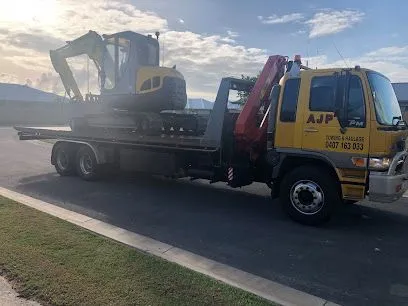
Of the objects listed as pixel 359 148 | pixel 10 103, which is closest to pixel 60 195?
pixel 359 148

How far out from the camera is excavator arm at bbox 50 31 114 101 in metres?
11.8

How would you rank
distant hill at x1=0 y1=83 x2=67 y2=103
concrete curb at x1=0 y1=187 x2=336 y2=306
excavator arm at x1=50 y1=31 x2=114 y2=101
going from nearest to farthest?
concrete curb at x1=0 y1=187 x2=336 y2=306 → excavator arm at x1=50 y1=31 x2=114 y2=101 → distant hill at x1=0 y1=83 x2=67 y2=103

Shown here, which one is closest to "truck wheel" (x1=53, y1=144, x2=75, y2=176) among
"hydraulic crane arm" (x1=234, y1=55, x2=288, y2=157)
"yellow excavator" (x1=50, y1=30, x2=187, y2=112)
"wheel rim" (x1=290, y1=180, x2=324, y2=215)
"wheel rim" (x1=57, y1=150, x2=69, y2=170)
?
"wheel rim" (x1=57, y1=150, x2=69, y2=170)

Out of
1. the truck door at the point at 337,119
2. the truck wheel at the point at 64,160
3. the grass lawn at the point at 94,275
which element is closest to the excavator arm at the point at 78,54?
the truck wheel at the point at 64,160

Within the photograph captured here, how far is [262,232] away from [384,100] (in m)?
2.81

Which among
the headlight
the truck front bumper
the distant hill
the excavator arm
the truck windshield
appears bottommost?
the truck front bumper

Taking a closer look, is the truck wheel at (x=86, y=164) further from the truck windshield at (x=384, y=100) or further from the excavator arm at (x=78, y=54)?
the truck windshield at (x=384, y=100)

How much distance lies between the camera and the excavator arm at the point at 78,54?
11.8 meters

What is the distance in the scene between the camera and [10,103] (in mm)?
52625

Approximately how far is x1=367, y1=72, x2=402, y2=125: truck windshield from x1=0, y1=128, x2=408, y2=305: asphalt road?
1768 mm

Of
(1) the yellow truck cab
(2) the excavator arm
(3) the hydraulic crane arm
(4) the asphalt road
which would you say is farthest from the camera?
(2) the excavator arm

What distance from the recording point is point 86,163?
10766mm

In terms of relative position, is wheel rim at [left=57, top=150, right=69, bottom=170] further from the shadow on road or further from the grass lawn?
the grass lawn

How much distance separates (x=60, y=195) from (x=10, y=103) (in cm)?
4932
